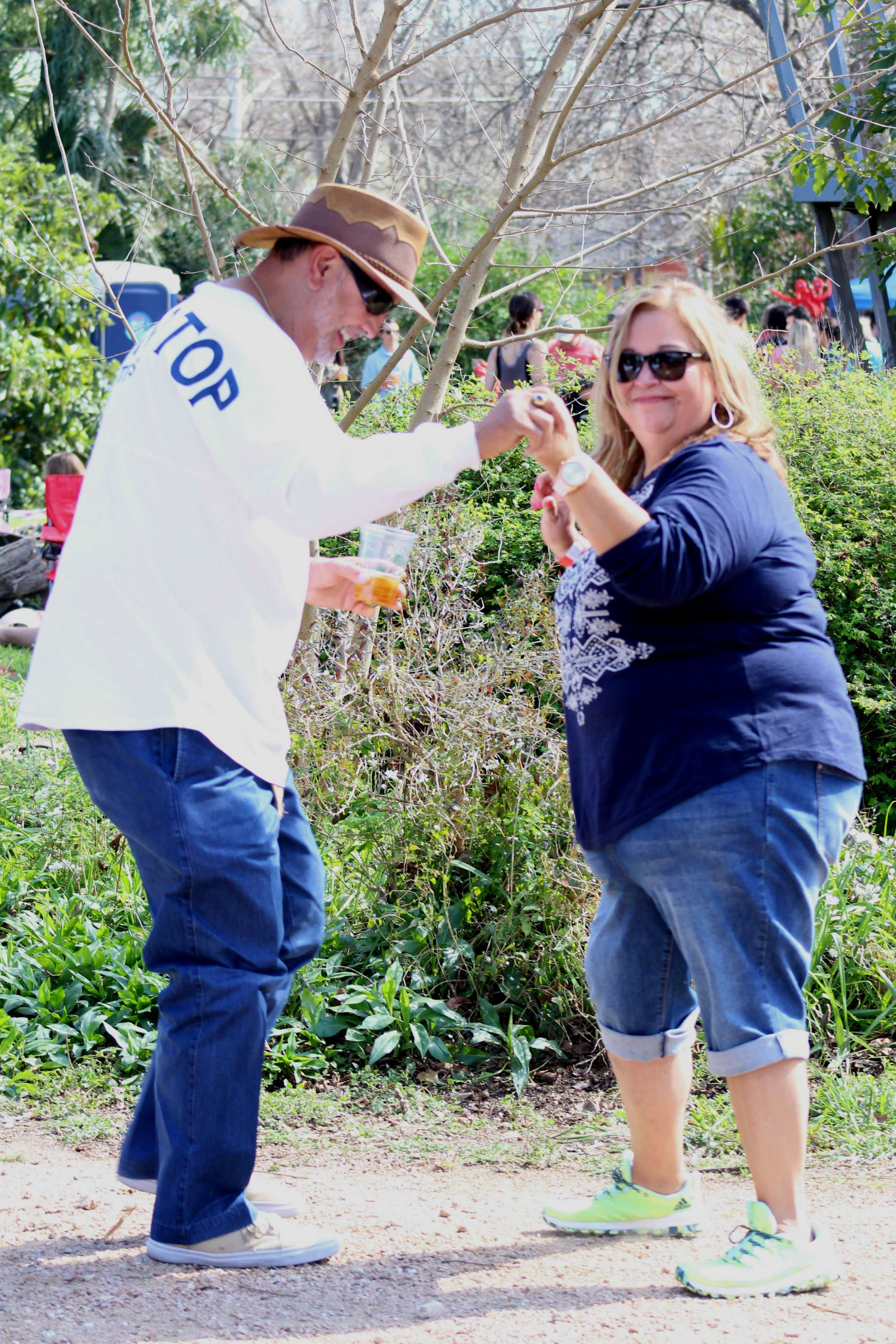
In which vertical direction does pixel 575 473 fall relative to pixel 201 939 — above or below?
above

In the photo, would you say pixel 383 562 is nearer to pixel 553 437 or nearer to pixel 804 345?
pixel 553 437

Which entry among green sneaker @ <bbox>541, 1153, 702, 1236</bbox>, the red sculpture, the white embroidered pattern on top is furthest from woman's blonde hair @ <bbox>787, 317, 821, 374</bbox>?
green sneaker @ <bbox>541, 1153, 702, 1236</bbox>

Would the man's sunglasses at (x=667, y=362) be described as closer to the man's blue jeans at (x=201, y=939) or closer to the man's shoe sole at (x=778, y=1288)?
the man's blue jeans at (x=201, y=939)

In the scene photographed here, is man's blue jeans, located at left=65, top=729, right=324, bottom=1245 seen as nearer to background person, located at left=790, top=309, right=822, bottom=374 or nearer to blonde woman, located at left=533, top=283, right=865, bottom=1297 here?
blonde woman, located at left=533, top=283, right=865, bottom=1297

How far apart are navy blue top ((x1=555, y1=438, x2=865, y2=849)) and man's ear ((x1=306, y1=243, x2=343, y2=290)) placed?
716 mm

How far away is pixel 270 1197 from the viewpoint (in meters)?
2.83

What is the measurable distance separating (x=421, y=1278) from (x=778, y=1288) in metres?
0.67

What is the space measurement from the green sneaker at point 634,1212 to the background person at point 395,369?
14.2ft

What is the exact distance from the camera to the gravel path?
7.84 feet

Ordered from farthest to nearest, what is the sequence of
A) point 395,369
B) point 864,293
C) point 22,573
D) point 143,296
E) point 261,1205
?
point 143,296 < point 864,293 < point 22,573 < point 395,369 < point 261,1205

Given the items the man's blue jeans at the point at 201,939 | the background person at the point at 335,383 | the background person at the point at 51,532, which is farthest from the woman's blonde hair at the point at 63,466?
the man's blue jeans at the point at 201,939

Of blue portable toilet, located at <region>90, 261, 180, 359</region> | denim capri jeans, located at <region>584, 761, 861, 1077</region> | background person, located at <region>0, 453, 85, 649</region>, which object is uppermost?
blue portable toilet, located at <region>90, 261, 180, 359</region>

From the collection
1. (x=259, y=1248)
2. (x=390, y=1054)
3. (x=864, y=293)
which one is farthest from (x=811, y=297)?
(x=259, y=1248)

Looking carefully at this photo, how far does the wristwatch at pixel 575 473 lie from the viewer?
2330mm
